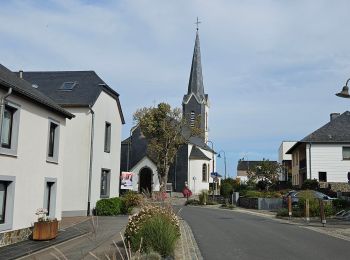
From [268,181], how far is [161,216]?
153ft

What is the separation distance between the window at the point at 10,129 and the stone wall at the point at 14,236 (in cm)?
255

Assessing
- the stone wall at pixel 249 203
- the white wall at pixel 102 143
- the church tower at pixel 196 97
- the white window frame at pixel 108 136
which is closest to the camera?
the white wall at pixel 102 143

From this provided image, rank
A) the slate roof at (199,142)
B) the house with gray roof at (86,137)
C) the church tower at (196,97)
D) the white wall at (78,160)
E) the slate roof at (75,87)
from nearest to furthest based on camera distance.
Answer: the white wall at (78,160), the house with gray roof at (86,137), the slate roof at (75,87), the slate roof at (199,142), the church tower at (196,97)

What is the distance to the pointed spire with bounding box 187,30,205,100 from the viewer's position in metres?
76.0

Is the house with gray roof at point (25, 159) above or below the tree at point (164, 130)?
below

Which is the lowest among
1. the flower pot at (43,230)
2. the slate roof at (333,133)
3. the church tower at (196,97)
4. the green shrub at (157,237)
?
the flower pot at (43,230)

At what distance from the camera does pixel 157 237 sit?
10531mm

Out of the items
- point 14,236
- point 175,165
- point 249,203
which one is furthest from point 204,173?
point 14,236

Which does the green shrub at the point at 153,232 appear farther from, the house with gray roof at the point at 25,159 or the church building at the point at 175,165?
the church building at the point at 175,165

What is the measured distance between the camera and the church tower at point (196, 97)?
7475cm

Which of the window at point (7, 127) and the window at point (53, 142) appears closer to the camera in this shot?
the window at point (7, 127)

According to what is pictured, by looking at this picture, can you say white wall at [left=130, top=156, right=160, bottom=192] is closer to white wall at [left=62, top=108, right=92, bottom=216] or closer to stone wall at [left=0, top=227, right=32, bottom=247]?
white wall at [left=62, top=108, right=92, bottom=216]

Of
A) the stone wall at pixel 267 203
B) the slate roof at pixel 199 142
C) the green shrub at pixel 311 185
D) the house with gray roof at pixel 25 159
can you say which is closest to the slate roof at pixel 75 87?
the house with gray roof at pixel 25 159

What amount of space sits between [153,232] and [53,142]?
31.1ft
